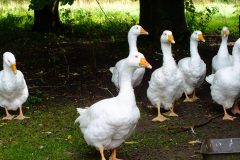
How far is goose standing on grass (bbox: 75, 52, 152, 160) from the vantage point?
6.48m

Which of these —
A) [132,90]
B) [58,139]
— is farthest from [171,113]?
[132,90]

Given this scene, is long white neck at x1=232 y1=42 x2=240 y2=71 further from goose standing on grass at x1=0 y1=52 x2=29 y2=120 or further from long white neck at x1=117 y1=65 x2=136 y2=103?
goose standing on grass at x1=0 y1=52 x2=29 y2=120

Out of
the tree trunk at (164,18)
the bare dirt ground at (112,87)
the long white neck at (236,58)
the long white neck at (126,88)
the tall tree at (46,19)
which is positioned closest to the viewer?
the long white neck at (126,88)

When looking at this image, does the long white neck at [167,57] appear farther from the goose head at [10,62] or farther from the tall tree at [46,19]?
the tall tree at [46,19]

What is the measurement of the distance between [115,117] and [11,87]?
127 inches

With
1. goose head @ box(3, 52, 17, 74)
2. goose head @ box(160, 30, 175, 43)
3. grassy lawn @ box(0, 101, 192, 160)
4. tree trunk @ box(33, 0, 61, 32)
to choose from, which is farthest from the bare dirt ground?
tree trunk @ box(33, 0, 61, 32)

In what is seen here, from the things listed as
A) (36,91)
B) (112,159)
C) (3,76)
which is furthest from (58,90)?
(112,159)

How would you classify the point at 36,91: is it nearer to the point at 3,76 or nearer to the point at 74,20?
the point at 3,76

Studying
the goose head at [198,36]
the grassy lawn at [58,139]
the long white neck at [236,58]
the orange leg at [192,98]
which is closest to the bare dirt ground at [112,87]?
the grassy lawn at [58,139]

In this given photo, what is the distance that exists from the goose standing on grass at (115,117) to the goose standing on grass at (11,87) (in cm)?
269

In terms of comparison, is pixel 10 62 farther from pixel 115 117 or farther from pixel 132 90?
pixel 115 117

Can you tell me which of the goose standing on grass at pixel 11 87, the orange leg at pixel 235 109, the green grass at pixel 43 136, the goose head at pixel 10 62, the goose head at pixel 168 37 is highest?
the goose head at pixel 168 37

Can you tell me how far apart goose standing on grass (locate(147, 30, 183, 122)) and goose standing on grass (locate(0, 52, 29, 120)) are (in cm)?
229

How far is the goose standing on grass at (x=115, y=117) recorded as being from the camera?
648 cm
